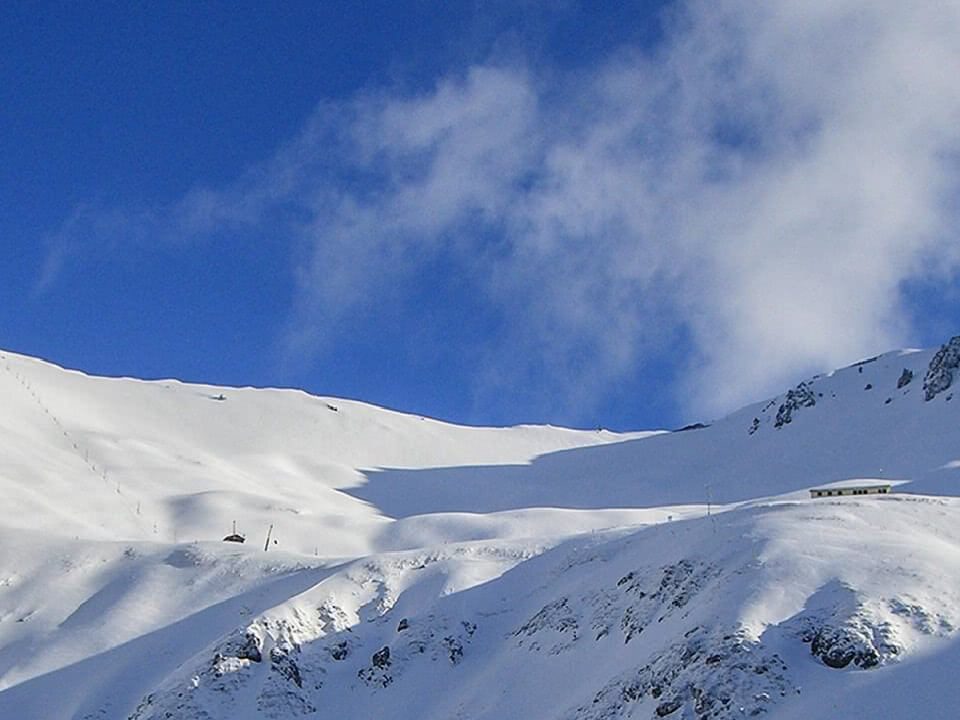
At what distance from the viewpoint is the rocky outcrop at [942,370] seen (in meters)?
92.3

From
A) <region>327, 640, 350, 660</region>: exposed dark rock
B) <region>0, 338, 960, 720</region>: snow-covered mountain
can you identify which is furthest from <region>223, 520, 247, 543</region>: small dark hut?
<region>327, 640, 350, 660</region>: exposed dark rock

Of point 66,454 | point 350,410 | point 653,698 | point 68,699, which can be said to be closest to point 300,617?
point 68,699

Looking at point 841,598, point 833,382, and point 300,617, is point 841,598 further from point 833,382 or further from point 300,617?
point 833,382

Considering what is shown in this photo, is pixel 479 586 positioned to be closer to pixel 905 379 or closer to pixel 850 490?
pixel 850 490

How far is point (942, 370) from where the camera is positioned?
93.6 m

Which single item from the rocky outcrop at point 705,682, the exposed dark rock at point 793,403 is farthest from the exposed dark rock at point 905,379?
the rocky outcrop at point 705,682

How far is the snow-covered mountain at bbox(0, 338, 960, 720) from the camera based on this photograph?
71.9ft

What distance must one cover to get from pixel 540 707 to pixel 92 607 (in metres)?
27.8

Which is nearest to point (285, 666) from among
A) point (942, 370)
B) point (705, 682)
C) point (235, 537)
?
point (705, 682)

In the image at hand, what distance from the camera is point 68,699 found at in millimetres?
37219

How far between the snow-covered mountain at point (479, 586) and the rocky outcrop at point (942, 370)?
317mm

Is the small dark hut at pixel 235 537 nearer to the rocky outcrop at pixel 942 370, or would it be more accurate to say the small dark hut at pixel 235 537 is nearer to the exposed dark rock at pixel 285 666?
the exposed dark rock at pixel 285 666

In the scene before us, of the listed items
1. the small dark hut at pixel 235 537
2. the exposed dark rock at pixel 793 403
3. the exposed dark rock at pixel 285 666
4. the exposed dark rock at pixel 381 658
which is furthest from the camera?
the exposed dark rock at pixel 793 403

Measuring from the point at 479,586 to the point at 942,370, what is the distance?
71722 millimetres
